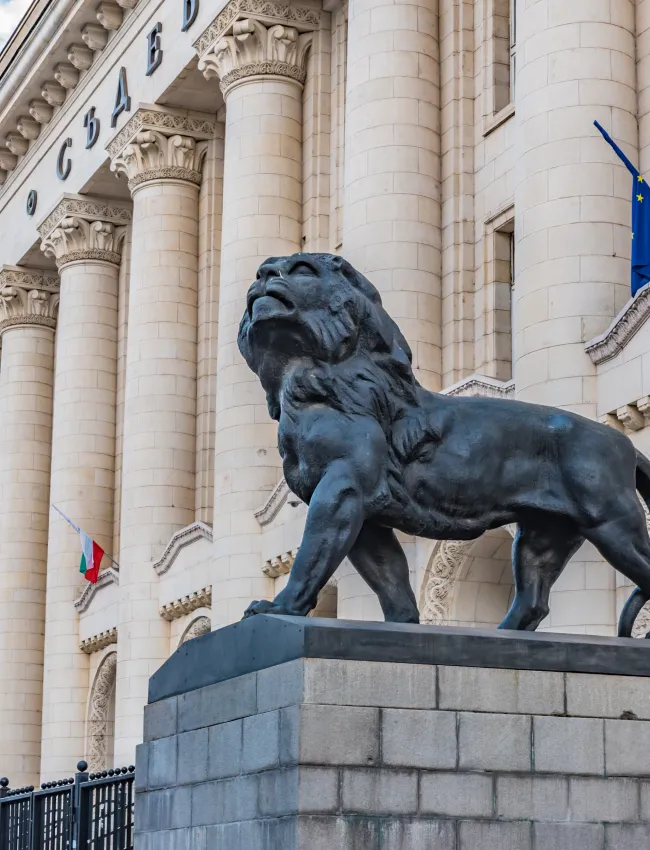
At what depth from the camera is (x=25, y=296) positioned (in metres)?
44.2

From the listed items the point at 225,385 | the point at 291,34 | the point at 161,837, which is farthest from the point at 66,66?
the point at 161,837

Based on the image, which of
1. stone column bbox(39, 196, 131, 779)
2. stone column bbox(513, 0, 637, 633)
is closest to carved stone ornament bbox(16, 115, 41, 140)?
stone column bbox(39, 196, 131, 779)

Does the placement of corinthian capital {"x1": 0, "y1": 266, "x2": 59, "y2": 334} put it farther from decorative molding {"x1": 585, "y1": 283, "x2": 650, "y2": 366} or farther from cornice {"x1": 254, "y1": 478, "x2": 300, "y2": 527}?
decorative molding {"x1": 585, "y1": 283, "x2": 650, "y2": 366}

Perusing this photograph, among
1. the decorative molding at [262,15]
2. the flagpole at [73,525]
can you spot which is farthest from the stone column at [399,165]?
the flagpole at [73,525]

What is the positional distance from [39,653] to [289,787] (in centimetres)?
3411

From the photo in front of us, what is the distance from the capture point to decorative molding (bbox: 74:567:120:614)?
1394 inches

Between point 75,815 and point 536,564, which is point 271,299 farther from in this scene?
point 75,815

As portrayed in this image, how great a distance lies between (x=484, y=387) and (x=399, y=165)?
500 cm

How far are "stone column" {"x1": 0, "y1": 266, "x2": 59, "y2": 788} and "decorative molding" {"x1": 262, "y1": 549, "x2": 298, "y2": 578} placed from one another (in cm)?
1428

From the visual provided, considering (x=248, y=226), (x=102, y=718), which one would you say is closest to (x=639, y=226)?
(x=248, y=226)

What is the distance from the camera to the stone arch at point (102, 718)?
3691 cm

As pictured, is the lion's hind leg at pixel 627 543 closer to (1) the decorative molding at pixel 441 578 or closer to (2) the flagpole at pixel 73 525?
(1) the decorative molding at pixel 441 578

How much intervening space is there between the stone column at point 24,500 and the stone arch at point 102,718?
3073 mm

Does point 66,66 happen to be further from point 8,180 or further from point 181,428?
point 181,428
